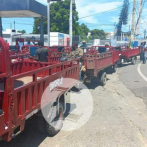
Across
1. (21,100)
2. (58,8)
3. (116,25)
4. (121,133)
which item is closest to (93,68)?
(121,133)

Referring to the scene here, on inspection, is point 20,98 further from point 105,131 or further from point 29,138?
point 105,131

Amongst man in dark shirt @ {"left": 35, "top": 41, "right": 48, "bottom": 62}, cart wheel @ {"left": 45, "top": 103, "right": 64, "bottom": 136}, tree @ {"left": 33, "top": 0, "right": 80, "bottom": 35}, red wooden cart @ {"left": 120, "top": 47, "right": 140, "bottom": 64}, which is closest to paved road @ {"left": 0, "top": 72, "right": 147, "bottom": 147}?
cart wheel @ {"left": 45, "top": 103, "right": 64, "bottom": 136}

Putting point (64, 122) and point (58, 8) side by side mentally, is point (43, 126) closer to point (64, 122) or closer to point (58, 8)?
point (64, 122)

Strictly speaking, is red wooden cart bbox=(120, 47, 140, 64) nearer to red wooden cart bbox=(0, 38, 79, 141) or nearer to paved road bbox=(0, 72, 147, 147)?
paved road bbox=(0, 72, 147, 147)

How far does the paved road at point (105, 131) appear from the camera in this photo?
3789 millimetres

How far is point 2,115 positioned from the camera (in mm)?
2482

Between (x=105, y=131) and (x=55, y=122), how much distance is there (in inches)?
44.7

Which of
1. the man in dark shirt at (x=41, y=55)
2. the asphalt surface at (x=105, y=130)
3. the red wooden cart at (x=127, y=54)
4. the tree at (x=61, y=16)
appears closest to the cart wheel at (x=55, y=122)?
the asphalt surface at (x=105, y=130)

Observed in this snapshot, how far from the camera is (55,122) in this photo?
13.6ft

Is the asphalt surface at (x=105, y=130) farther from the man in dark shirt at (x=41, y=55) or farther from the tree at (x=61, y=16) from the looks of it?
the tree at (x=61, y=16)

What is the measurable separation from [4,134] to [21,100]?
51 centimetres

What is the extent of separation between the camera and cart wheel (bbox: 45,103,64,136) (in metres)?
3.90

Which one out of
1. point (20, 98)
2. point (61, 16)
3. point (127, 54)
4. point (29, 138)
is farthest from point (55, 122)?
point (61, 16)

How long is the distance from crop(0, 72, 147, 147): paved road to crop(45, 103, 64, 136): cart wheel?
126 millimetres
